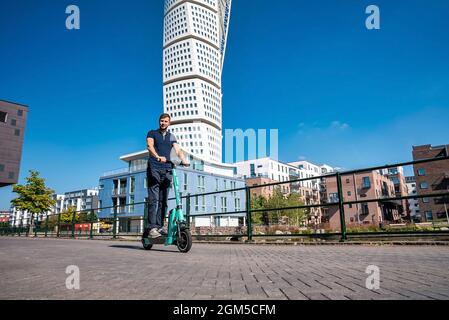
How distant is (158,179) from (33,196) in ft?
106

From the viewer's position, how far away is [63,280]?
215 cm

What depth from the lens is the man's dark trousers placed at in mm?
4922

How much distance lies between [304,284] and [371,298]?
50cm

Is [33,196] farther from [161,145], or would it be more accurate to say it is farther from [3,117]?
[161,145]

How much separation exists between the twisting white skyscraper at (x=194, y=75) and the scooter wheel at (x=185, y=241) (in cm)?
8402

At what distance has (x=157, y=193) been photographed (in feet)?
16.4

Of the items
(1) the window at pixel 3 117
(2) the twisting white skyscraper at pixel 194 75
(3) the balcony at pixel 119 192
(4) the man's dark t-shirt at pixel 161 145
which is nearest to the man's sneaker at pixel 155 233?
(4) the man's dark t-shirt at pixel 161 145

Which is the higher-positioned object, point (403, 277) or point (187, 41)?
point (187, 41)

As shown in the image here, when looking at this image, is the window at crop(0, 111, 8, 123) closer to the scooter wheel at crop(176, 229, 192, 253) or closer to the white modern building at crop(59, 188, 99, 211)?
the scooter wheel at crop(176, 229, 192, 253)

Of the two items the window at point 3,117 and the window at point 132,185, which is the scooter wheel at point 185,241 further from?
the window at point 3,117

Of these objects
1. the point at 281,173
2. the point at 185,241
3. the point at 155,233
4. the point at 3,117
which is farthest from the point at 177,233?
the point at 281,173
